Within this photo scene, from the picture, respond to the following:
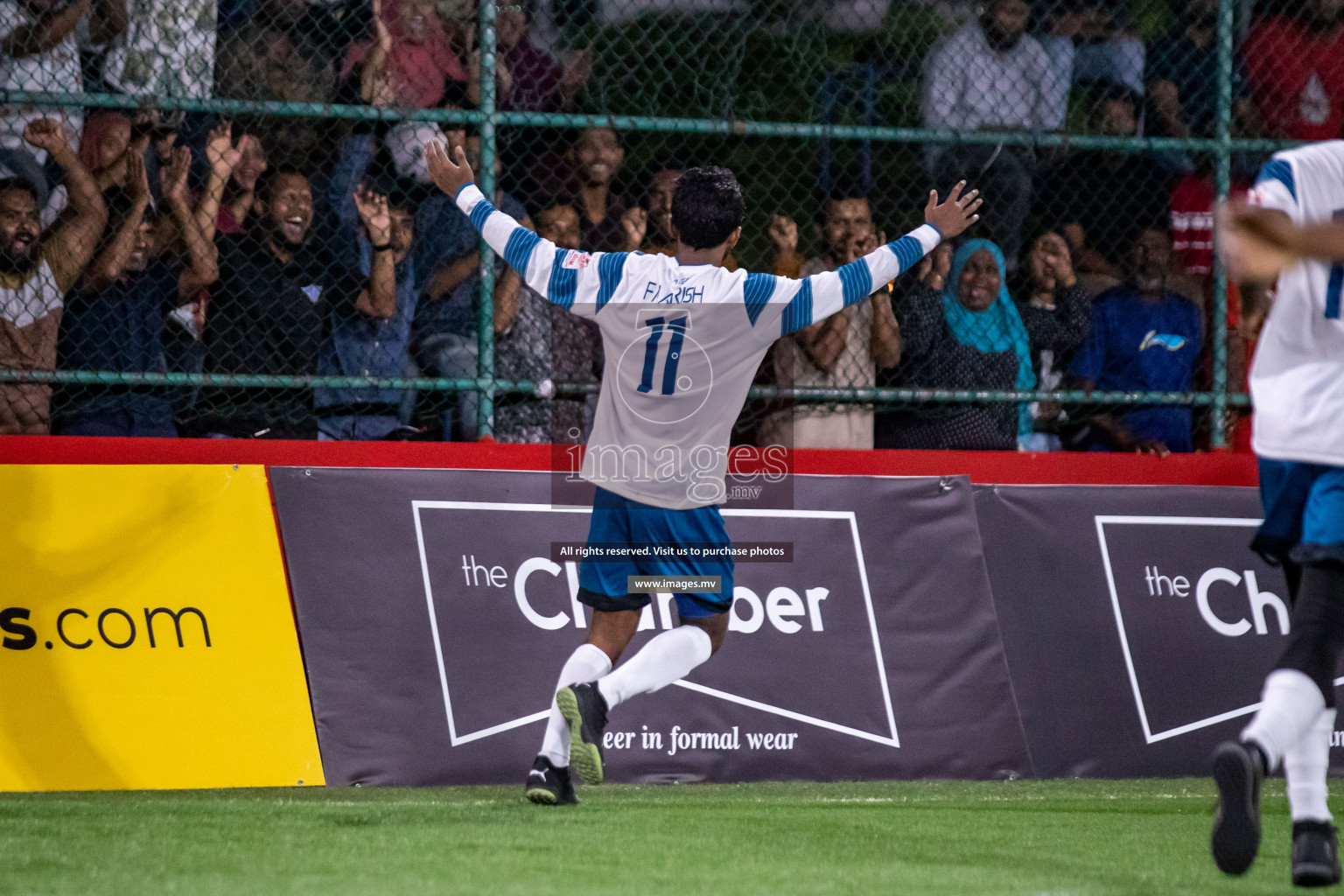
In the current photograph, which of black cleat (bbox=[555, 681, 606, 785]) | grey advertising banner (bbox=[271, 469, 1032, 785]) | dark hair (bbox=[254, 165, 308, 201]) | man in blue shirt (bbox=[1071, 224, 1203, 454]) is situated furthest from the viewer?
man in blue shirt (bbox=[1071, 224, 1203, 454])

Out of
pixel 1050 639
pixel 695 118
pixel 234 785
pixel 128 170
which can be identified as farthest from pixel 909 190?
pixel 234 785

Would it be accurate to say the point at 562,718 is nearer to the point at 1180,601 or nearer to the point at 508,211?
the point at 508,211

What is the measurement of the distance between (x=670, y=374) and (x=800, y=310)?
1.68ft

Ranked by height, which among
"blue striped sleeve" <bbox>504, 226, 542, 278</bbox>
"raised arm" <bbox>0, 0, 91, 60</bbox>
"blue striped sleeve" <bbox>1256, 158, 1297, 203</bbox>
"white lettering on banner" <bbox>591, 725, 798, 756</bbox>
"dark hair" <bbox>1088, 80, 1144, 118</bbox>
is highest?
"raised arm" <bbox>0, 0, 91, 60</bbox>

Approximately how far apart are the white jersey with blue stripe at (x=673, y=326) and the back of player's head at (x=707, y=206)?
11 centimetres

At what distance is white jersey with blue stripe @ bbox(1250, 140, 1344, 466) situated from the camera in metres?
3.85

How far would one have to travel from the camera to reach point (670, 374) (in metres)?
5.44

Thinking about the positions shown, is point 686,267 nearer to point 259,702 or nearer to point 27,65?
point 259,702

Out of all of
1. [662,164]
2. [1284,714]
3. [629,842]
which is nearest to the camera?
[1284,714]

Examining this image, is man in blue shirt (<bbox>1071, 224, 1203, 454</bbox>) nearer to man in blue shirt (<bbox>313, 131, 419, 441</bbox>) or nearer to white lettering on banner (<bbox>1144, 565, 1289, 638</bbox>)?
white lettering on banner (<bbox>1144, 565, 1289, 638</bbox>)

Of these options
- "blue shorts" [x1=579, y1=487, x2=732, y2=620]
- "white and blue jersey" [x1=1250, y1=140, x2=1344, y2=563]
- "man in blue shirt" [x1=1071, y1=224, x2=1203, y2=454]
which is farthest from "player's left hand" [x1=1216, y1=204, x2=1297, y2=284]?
"man in blue shirt" [x1=1071, y1=224, x2=1203, y2=454]

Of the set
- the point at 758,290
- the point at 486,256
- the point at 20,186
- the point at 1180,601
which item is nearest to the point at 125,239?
the point at 20,186

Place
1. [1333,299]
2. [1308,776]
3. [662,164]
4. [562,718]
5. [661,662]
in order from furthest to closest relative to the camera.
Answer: [662,164] < [661,662] < [562,718] < [1333,299] < [1308,776]

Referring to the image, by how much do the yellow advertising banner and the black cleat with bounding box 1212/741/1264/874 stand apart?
11.6 feet
